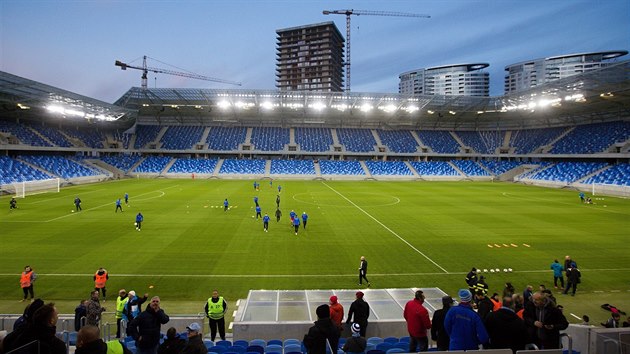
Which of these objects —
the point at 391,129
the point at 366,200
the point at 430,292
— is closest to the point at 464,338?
the point at 430,292

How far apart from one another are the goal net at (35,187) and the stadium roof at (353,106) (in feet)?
35.6

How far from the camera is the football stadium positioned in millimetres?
12094

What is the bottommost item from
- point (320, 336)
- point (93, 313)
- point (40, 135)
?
point (93, 313)

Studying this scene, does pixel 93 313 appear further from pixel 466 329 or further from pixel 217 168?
pixel 217 168

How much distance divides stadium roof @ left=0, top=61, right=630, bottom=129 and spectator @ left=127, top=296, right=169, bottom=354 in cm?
4314

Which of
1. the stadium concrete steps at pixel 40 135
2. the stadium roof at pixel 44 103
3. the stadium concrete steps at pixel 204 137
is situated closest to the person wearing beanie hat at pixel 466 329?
the stadium roof at pixel 44 103

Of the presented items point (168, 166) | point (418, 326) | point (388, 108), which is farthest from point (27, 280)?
point (388, 108)

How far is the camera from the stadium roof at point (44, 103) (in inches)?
1627

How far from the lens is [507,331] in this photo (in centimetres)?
543

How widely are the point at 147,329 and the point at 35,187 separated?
46301 mm

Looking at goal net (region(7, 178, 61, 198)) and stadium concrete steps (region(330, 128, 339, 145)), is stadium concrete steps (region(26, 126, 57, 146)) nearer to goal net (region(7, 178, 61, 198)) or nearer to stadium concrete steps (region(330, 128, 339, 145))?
goal net (region(7, 178, 61, 198))

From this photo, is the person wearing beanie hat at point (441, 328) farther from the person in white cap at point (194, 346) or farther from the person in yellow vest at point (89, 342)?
the person in yellow vest at point (89, 342)

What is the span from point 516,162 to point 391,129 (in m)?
26.6

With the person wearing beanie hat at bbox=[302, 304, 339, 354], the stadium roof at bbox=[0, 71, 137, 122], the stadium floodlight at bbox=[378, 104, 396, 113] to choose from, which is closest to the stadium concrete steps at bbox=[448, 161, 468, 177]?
the stadium floodlight at bbox=[378, 104, 396, 113]
